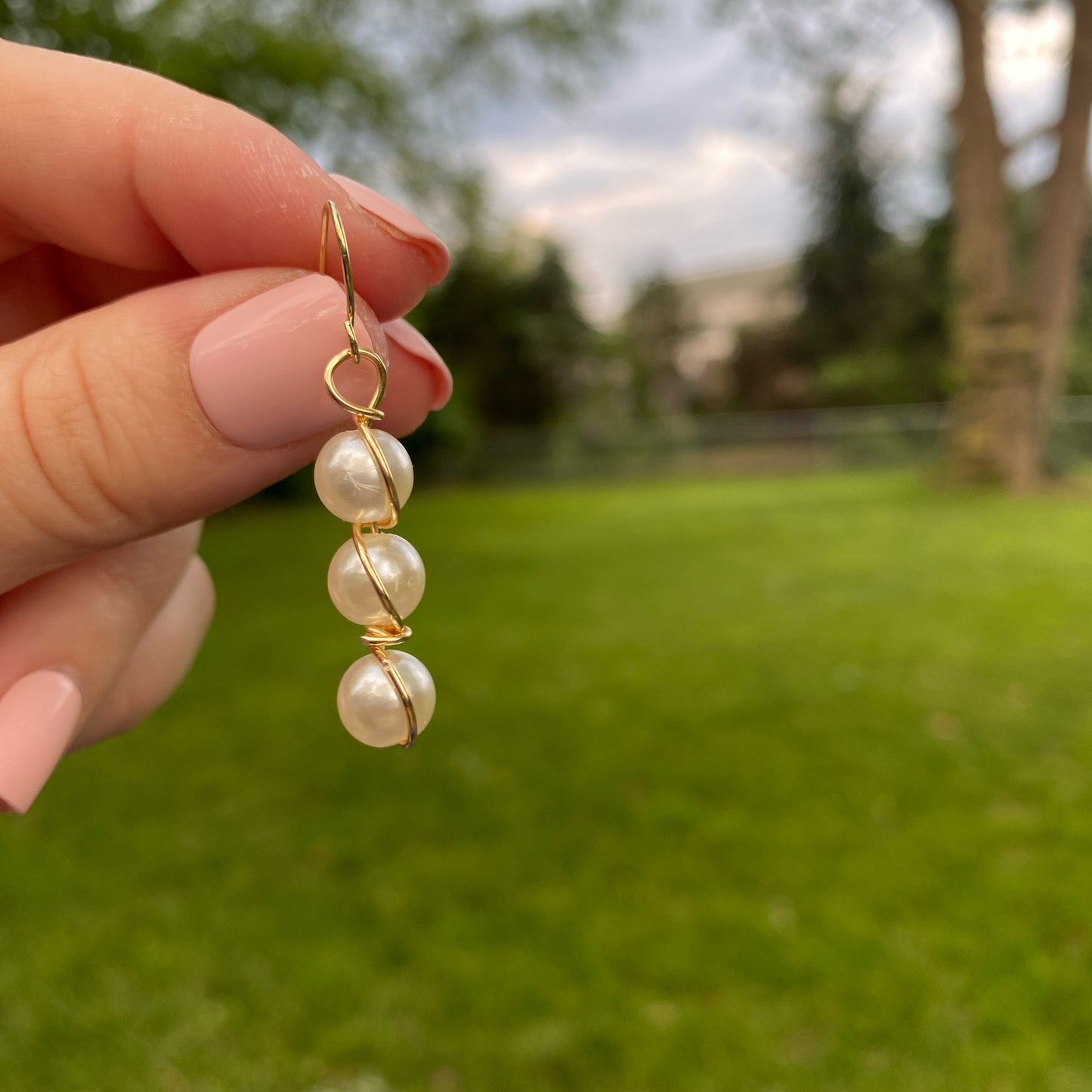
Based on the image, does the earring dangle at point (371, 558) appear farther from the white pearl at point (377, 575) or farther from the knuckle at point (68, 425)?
the knuckle at point (68, 425)

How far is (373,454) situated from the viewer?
3.05ft

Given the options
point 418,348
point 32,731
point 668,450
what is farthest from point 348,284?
point 668,450

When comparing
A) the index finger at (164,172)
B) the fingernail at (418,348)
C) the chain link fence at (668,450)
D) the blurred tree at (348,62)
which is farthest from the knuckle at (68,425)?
the chain link fence at (668,450)

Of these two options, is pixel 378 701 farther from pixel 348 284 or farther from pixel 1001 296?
pixel 1001 296

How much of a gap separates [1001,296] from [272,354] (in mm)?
→ 11335

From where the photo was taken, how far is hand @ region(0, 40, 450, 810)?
0.94m

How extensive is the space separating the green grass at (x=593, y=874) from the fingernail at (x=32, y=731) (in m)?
1.41

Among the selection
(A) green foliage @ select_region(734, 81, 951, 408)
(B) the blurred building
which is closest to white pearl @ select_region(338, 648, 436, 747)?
(A) green foliage @ select_region(734, 81, 951, 408)

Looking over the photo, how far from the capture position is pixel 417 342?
1144 millimetres

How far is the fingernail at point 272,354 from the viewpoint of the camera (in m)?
0.92

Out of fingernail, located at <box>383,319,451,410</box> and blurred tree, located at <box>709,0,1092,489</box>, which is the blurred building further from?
fingernail, located at <box>383,319,451,410</box>

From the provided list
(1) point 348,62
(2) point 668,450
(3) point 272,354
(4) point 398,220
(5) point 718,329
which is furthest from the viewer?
(5) point 718,329

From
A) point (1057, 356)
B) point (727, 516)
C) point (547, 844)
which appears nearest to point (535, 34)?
point (727, 516)

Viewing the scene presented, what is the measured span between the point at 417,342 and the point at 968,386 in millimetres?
10910
